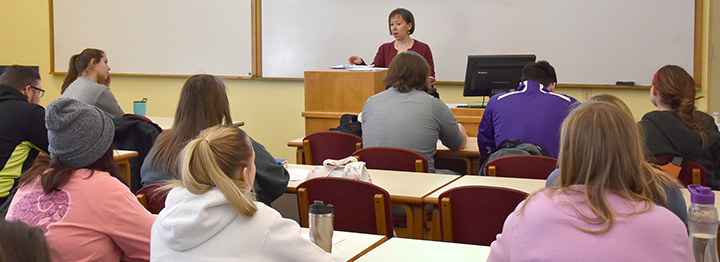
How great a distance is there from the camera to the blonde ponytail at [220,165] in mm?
1809

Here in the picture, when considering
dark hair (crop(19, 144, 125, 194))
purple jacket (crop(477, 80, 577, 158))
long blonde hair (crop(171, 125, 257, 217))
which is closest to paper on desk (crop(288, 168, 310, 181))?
purple jacket (crop(477, 80, 577, 158))

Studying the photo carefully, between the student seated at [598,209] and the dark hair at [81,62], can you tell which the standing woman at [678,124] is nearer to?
the student seated at [598,209]

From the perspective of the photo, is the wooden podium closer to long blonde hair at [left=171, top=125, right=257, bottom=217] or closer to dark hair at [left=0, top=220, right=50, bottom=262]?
long blonde hair at [left=171, top=125, right=257, bottom=217]

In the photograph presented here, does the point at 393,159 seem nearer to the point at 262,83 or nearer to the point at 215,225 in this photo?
the point at 215,225

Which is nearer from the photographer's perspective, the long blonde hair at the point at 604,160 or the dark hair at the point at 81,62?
the long blonde hair at the point at 604,160

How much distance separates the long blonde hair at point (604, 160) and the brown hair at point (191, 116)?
1799mm

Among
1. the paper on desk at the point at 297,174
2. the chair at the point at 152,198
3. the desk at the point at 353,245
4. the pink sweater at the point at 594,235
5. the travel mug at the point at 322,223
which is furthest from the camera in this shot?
the paper on desk at the point at 297,174

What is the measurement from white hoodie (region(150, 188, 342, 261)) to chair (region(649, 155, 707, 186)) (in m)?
2.24

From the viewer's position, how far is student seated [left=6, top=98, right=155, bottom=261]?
2.16 meters

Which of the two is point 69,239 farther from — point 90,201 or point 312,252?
point 312,252

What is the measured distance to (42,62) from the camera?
8883mm

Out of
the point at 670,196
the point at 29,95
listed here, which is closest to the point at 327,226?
the point at 670,196

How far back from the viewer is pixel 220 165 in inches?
74.3

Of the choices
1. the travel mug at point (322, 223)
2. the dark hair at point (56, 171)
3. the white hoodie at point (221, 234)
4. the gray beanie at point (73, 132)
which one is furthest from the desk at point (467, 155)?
the white hoodie at point (221, 234)
